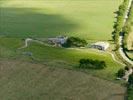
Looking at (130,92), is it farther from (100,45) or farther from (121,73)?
(100,45)

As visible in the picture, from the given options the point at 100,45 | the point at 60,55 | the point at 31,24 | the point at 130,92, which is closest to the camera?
the point at 130,92

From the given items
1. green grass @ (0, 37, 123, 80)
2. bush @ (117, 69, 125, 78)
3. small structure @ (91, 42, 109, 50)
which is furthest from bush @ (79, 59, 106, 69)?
small structure @ (91, 42, 109, 50)

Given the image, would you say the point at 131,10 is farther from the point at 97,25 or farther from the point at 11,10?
the point at 11,10

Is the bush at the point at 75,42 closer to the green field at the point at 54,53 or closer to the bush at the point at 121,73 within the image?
the green field at the point at 54,53

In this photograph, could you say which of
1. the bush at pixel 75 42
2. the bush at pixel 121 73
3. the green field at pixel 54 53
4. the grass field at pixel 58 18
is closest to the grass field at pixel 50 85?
the green field at pixel 54 53

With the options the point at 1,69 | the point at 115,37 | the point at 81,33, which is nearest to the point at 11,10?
the point at 81,33

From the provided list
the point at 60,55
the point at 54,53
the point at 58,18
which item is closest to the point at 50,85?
the point at 60,55
